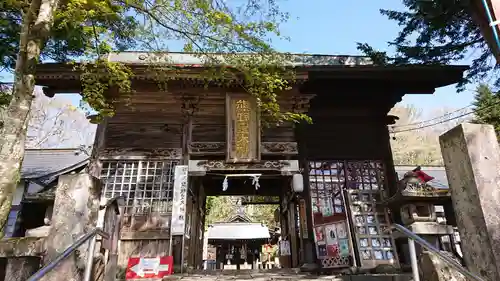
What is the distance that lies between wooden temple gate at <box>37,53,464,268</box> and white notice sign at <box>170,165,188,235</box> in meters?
0.34

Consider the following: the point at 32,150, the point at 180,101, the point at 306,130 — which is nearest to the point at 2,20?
the point at 180,101

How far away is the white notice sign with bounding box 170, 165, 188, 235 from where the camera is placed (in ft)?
26.5

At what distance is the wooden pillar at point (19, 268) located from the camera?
12.0ft

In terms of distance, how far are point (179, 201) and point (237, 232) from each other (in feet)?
54.7

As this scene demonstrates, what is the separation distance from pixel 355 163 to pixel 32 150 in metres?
16.5

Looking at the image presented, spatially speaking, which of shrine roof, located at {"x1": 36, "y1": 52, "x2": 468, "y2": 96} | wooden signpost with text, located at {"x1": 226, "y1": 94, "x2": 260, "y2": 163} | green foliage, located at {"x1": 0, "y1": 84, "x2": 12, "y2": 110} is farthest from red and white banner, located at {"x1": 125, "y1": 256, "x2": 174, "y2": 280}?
green foliage, located at {"x1": 0, "y1": 84, "x2": 12, "y2": 110}

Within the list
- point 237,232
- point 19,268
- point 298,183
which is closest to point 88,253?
point 19,268

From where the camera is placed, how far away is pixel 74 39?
905 centimetres

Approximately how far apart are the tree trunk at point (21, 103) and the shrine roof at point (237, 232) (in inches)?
783

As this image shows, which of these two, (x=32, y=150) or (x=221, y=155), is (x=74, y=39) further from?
(x=32, y=150)

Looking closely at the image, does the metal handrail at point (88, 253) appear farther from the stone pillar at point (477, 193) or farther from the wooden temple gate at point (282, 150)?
the stone pillar at point (477, 193)

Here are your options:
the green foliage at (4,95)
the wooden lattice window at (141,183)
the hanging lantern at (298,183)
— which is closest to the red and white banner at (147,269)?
the wooden lattice window at (141,183)

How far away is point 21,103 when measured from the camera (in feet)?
16.3

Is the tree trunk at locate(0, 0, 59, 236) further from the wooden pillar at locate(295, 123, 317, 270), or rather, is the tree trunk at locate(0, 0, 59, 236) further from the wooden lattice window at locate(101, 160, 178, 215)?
the wooden pillar at locate(295, 123, 317, 270)
